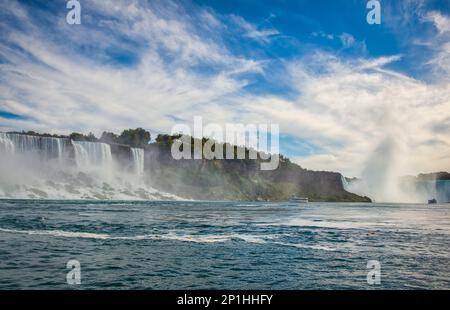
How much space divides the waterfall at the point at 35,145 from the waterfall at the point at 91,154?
3.30 m

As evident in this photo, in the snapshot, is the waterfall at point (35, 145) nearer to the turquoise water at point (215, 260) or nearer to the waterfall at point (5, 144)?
the waterfall at point (5, 144)

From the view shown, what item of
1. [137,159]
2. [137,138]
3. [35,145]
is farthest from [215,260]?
[137,138]

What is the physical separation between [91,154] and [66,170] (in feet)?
26.9

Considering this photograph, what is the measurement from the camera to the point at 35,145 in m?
90.7

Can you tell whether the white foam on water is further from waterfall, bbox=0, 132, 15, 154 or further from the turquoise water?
waterfall, bbox=0, 132, 15, 154

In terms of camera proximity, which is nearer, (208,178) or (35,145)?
(35,145)

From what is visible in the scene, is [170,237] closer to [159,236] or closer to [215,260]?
[159,236]

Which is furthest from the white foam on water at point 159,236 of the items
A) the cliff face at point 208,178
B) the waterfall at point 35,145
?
the cliff face at point 208,178

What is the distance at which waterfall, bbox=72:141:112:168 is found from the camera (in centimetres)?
10319

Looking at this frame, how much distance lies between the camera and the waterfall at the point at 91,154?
103 metres

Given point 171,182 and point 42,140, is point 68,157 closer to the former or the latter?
point 42,140
